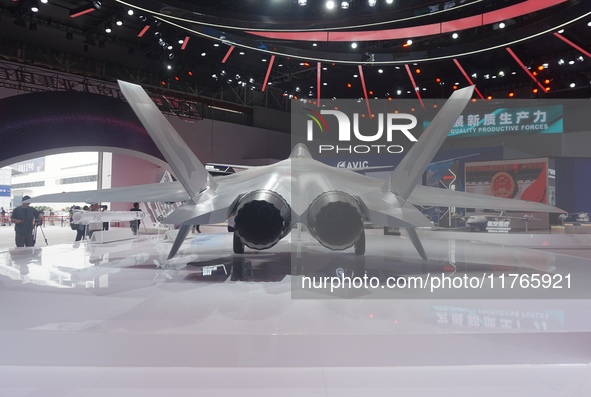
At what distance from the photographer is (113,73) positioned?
57.3 ft

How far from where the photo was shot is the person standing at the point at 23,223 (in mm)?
10352

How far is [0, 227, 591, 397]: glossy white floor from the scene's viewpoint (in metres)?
3.15

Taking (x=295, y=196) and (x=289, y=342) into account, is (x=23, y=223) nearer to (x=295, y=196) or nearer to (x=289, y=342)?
A: (x=295, y=196)

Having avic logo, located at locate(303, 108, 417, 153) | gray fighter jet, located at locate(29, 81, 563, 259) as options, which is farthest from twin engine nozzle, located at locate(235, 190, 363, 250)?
avic logo, located at locate(303, 108, 417, 153)

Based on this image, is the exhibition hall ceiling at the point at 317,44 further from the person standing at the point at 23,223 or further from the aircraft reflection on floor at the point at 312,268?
the person standing at the point at 23,223

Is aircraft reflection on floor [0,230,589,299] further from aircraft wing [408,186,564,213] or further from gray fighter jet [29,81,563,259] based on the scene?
aircraft wing [408,186,564,213]

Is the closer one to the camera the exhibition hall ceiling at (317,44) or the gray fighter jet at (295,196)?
the gray fighter jet at (295,196)

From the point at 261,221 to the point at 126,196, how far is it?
3.78 meters

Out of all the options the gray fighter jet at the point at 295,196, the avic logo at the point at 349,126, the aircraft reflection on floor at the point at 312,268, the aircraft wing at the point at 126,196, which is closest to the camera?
the gray fighter jet at the point at 295,196

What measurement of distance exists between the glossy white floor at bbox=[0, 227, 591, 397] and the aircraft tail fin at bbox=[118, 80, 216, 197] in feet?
5.77

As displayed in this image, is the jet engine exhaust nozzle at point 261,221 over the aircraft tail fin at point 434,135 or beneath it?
beneath

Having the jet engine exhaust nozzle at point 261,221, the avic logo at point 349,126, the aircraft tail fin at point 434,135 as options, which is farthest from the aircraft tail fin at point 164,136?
the avic logo at point 349,126

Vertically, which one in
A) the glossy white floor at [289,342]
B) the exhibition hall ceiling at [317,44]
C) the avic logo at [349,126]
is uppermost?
the exhibition hall ceiling at [317,44]

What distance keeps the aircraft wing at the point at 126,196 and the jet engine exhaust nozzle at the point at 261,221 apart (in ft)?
8.42
